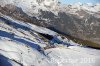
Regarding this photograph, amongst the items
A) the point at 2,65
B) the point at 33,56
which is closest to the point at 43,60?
the point at 33,56

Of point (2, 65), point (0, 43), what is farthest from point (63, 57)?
point (2, 65)

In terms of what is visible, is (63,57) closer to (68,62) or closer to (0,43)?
(68,62)

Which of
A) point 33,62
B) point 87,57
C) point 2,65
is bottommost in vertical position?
point 87,57

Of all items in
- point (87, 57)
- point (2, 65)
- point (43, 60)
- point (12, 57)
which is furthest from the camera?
point (87, 57)

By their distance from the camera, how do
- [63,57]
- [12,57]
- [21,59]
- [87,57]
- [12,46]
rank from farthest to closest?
[87,57] → [63,57] → [12,46] → [21,59] → [12,57]

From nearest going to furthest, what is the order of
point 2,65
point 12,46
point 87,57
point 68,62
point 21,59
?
point 2,65, point 21,59, point 12,46, point 68,62, point 87,57

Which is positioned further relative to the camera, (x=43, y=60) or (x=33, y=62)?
(x=43, y=60)

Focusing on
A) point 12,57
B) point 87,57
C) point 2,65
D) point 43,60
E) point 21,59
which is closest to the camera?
point 2,65

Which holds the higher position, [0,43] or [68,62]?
[0,43]

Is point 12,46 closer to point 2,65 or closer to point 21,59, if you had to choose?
point 21,59
